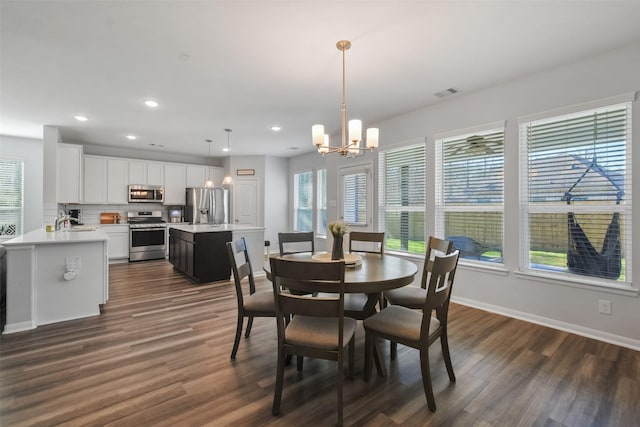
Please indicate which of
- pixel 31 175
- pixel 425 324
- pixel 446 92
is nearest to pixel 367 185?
pixel 446 92

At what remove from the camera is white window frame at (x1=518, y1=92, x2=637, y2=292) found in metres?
2.67

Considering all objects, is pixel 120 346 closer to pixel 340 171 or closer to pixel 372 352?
pixel 372 352

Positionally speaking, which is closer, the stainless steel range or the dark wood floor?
the dark wood floor

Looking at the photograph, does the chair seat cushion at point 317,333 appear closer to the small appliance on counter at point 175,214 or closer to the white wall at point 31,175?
the small appliance on counter at point 175,214

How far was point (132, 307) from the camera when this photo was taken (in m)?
3.63

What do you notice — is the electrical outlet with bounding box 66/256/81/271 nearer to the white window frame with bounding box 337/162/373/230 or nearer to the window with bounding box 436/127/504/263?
the white window frame with bounding box 337/162/373/230

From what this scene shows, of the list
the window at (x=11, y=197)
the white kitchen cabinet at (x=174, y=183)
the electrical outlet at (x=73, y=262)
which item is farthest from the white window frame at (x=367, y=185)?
the window at (x=11, y=197)

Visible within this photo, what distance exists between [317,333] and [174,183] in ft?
22.2

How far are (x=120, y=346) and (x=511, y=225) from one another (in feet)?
13.6

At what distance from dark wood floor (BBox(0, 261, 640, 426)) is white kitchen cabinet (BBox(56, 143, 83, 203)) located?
3.53 m

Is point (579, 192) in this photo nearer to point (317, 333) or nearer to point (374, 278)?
point (374, 278)

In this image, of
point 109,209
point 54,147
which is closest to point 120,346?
point 54,147

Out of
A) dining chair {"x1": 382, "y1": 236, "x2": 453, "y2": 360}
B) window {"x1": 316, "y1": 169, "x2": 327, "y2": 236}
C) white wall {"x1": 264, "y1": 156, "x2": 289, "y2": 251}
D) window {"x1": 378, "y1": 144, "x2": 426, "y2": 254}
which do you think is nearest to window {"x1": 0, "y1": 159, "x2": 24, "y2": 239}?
white wall {"x1": 264, "y1": 156, "x2": 289, "y2": 251}

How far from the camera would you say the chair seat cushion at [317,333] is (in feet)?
5.78
